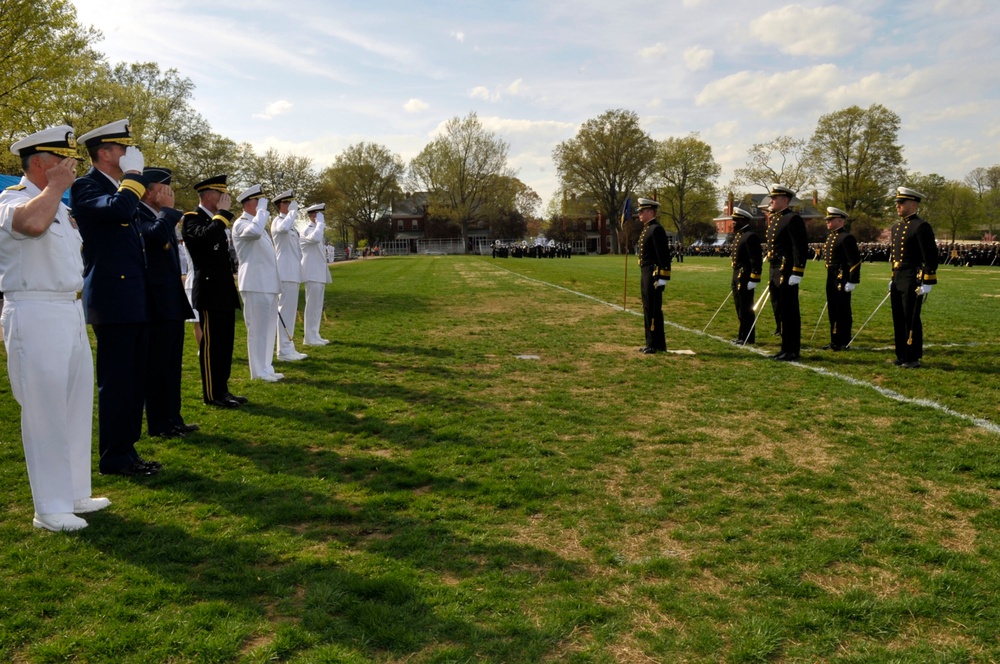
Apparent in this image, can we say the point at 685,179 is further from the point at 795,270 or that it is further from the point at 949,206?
the point at 795,270

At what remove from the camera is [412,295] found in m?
21.9

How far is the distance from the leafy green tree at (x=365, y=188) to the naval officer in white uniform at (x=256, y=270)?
90.9 m

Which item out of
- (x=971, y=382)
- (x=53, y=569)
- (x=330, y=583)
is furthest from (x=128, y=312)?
(x=971, y=382)

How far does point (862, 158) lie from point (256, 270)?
7073 centimetres

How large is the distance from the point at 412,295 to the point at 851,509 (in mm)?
18507

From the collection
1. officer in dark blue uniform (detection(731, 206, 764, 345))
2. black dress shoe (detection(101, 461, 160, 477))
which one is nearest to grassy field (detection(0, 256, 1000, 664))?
black dress shoe (detection(101, 461, 160, 477))

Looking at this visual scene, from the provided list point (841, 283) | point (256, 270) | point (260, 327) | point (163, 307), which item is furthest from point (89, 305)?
point (841, 283)

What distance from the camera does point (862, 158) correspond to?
64250mm

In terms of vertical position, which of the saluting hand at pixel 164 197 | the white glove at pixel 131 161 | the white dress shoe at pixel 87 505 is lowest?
the white dress shoe at pixel 87 505

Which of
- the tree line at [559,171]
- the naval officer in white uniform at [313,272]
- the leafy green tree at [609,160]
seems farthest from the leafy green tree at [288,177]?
the naval officer in white uniform at [313,272]

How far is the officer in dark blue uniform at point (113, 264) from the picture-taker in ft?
15.1

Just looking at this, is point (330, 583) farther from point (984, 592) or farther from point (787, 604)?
point (984, 592)

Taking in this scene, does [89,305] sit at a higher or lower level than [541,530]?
higher

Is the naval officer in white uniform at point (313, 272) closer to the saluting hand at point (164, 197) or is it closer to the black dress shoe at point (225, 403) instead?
the black dress shoe at point (225, 403)
